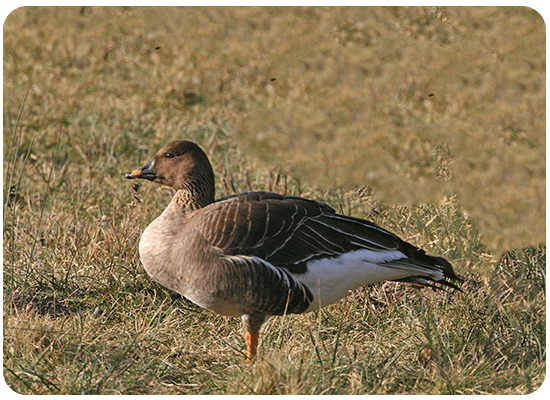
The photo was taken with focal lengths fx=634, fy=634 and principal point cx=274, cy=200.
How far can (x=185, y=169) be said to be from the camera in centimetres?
525

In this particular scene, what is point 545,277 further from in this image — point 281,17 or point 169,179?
point 281,17

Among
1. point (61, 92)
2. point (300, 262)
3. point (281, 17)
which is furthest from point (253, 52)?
point (300, 262)

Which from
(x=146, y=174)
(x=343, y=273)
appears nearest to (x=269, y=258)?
(x=343, y=273)

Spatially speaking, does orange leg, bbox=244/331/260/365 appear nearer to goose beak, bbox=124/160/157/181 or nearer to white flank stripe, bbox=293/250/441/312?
white flank stripe, bbox=293/250/441/312

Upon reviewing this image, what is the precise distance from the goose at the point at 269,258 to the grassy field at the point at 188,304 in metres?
0.32

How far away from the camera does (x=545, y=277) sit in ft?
16.6

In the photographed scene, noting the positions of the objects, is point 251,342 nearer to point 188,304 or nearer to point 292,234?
point 292,234

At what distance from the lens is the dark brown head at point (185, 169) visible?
525 centimetres

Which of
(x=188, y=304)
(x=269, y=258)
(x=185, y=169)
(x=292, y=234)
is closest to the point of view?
(x=269, y=258)

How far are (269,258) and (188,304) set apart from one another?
1.26m

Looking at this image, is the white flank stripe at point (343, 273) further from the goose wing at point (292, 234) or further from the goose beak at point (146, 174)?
the goose beak at point (146, 174)

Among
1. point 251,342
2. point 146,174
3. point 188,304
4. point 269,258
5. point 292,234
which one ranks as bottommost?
point 188,304

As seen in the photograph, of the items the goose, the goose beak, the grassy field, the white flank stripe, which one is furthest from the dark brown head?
the white flank stripe

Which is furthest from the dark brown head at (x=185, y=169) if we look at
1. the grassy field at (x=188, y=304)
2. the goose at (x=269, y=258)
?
the grassy field at (x=188, y=304)
